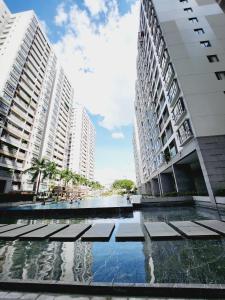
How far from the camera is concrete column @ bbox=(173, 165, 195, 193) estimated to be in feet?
73.6

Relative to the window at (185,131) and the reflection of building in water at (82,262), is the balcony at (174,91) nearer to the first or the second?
the window at (185,131)

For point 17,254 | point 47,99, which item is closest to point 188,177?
point 17,254

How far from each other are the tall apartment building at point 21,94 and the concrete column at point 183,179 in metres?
41.4

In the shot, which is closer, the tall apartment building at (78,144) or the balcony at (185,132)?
the balcony at (185,132)

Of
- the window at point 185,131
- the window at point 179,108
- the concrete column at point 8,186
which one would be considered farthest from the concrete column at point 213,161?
the concrete column at point 8,186

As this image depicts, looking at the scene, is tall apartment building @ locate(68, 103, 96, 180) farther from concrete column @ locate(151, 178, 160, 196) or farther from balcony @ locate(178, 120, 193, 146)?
balcony @ locate(178, 120, 193, 146)

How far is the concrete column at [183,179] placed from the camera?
22.4 m

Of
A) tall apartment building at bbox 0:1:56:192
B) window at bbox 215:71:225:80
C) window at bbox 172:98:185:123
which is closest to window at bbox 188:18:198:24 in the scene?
window at bbox 215:71:225:80

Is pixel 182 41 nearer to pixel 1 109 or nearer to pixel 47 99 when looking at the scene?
pixel 1 109

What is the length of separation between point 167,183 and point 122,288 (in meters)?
30.7

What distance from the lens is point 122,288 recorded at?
110 inches

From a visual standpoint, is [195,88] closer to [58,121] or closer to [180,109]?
[180,109]

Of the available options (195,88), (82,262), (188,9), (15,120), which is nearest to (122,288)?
(82,262)

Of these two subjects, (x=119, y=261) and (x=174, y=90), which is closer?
(x=119, y=261)
